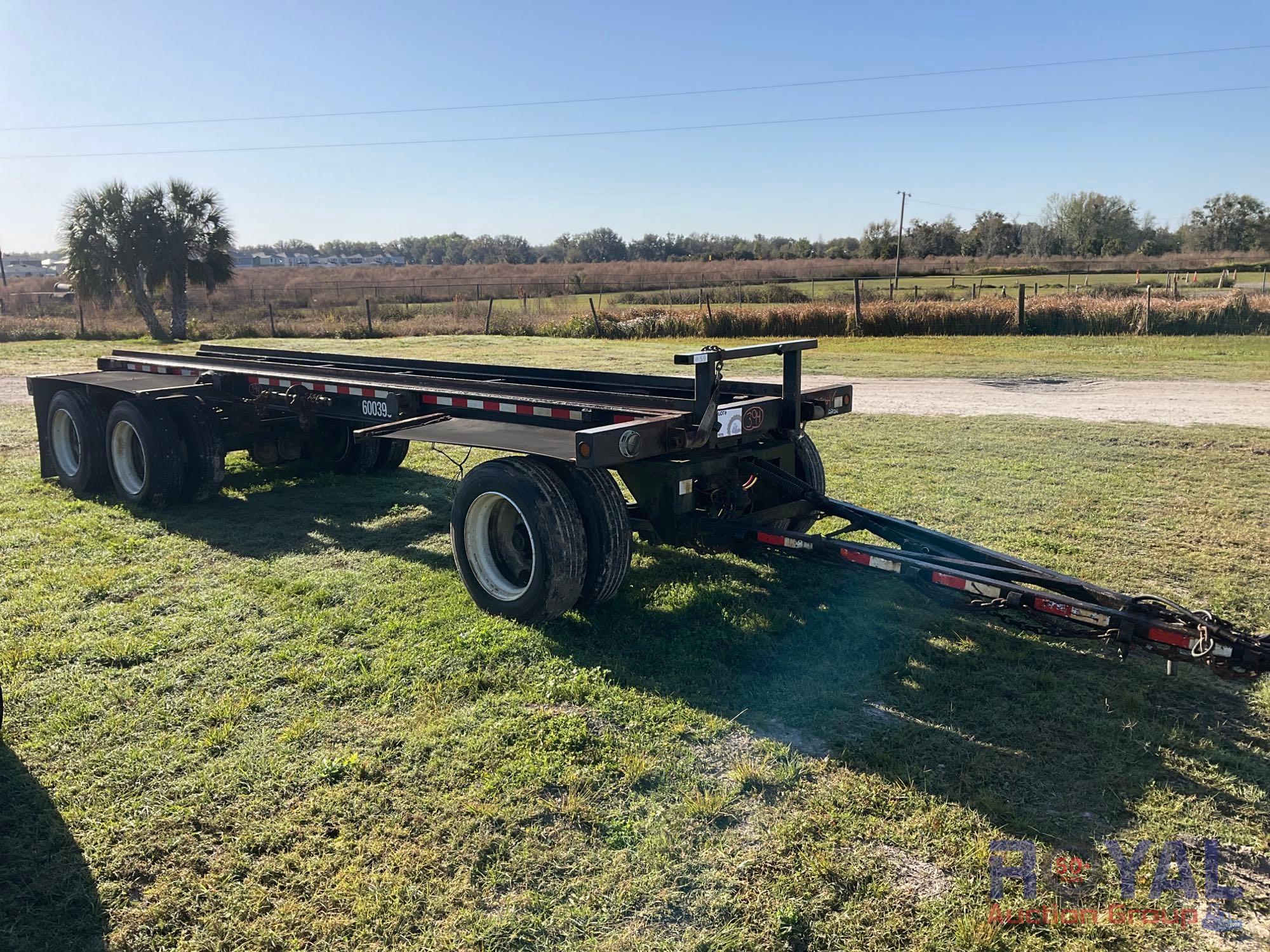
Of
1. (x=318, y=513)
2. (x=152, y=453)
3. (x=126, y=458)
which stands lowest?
(x=318, y=513)

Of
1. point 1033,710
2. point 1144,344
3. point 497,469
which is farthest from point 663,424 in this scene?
point 1144,344

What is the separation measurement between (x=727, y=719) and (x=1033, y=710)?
1415mm

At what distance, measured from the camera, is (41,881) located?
301cm

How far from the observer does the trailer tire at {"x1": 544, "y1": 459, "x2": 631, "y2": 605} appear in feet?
15.8

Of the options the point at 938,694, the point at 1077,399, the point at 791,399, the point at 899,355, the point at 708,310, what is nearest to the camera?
the point at 938,694

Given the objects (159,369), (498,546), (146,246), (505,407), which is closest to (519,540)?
(498,546)

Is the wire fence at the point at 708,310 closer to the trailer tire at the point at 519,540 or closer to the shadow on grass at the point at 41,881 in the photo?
the trailer tire at the point at 519,540

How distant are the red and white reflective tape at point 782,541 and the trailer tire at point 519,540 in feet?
3.25

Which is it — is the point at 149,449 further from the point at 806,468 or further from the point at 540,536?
the point at 806,468

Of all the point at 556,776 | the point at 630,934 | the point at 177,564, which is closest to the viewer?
the point at 630,934

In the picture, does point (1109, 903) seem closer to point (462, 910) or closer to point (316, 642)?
point (462, 910)

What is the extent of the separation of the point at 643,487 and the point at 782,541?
850 millimetres

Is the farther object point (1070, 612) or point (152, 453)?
point (152, 453)

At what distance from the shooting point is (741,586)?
566cm
